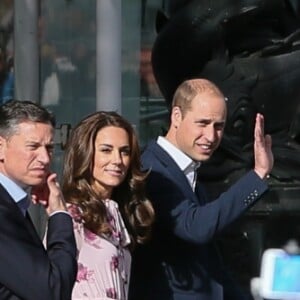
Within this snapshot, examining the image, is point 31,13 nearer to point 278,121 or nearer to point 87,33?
point 87,33

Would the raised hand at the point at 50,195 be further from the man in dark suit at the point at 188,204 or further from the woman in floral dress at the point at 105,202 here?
the man in dark suit at the point at 188,204

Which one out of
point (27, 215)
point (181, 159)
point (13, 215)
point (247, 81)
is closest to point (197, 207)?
point (181, 159)

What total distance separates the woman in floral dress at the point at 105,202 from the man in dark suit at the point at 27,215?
1.26ft

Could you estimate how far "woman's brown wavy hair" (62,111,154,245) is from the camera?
346cm

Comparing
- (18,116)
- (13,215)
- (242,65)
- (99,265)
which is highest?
(242,65)

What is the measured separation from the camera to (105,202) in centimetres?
355

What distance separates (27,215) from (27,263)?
24 centimetres

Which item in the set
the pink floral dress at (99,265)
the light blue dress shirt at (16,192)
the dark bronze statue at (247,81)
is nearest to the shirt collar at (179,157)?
the pink floral dress at (99,265)

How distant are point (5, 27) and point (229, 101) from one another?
1.71 metres

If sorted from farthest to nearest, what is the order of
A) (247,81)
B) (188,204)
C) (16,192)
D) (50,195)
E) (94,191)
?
(247,81) → (188,204) → (94,191) → (50,195) → (16,192)

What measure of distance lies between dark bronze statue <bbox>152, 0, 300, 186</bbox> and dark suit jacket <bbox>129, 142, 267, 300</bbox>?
2938 mm

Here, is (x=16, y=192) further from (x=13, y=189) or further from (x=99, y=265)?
(x=99, y=265)

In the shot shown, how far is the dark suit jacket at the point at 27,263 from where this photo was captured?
2699mm

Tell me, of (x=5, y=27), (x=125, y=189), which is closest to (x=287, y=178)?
(x=5, y=27)
